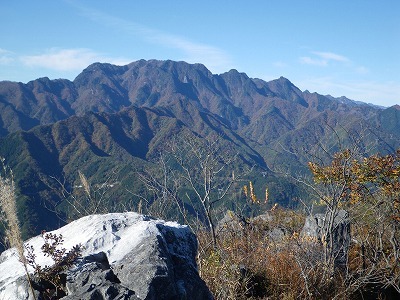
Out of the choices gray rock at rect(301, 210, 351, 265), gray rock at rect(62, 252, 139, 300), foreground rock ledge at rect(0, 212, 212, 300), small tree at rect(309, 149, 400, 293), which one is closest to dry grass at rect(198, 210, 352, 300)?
gray rock at rect(301, 210, 351, 265)

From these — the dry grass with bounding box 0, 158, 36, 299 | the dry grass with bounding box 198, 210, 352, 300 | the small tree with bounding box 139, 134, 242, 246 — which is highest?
the dry grass with bounding box 0, 158, 36, 299

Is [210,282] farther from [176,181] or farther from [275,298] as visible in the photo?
[176,181]

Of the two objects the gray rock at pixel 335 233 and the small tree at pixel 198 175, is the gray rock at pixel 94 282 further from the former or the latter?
the gray rock at pixel 335 233

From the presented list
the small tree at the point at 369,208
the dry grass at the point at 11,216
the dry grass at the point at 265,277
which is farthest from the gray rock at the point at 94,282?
the small tree at the point at 369,208

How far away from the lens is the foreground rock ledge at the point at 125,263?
12.1 feet

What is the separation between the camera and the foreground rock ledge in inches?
145

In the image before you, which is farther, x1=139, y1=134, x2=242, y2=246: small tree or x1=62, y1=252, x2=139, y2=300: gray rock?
x1=139, y1=134, x2=242, y2=246: small tree

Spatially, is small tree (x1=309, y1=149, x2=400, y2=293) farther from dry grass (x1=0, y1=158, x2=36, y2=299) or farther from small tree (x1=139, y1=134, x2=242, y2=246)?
dry grass (x1=0, y1=158, x2=36, y2=299)

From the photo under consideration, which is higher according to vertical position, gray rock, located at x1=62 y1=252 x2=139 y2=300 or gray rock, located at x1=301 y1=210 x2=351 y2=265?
gray rock, located at x1=62 y1=252 x2=139 y2=300

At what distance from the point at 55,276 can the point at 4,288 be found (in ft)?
1.71

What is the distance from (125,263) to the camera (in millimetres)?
4094

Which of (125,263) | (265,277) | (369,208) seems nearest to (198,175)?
(369,208)

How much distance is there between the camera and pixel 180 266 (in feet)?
14.0

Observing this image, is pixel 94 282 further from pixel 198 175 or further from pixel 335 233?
pixel 198 175
